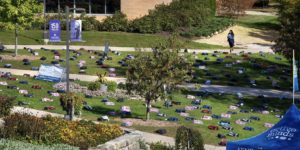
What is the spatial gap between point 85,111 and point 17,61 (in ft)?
33.7

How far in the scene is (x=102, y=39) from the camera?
43062mm

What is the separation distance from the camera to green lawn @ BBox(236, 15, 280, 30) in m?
57.4

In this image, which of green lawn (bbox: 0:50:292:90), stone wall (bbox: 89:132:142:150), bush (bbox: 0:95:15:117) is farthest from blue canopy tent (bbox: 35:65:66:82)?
stone wall (bbox: 89:132:142:150)

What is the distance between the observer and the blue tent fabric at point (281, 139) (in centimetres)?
1416

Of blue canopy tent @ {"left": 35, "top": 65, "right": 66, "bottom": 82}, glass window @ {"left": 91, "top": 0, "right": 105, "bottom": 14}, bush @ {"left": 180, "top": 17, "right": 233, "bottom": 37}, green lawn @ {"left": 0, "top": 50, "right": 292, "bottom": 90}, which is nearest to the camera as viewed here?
blue canopy tent @ {"left": 35, "top": 65, "right": 66, "bottom": 82}

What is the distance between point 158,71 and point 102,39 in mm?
21140

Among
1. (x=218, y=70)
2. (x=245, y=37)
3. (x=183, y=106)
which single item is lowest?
(x=183, y=106)

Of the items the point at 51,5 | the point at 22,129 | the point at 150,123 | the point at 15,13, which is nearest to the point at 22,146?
the point at 22,129

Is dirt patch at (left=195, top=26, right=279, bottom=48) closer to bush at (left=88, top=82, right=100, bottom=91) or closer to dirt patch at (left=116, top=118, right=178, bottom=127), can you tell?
bush at (left=88, top=82, right=100, bottom=91)

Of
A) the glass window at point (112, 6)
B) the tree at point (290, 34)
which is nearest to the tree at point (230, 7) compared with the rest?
the glass window at point (112, 6)

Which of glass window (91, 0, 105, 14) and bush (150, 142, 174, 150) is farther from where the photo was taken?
glass window (91, 0, 105, 14)

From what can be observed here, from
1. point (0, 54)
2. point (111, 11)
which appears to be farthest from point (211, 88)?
point (111, 11)

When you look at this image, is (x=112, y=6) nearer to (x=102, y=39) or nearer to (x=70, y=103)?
(x=102, y=39)

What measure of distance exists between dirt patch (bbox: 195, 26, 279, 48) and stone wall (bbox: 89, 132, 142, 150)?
29359 mm
